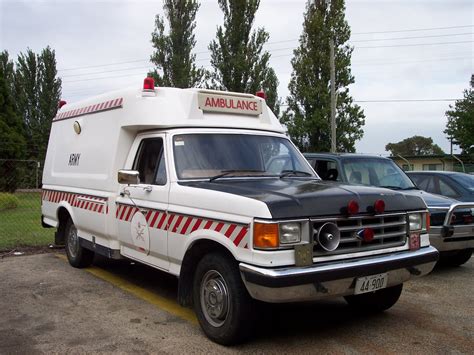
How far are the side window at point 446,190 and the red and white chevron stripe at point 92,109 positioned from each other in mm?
6227

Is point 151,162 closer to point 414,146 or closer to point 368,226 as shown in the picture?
point 368,226

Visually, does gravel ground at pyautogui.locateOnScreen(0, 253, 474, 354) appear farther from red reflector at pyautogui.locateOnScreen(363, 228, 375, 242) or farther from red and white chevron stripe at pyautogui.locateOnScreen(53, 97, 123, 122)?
red and white chevron stripe at pyautogui.locateOnScreen(53, 97, 123, 122)

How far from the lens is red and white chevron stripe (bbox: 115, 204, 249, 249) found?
4.11 metres

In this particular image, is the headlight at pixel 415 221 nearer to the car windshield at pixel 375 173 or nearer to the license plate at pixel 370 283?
the license plate at pixel 370 283

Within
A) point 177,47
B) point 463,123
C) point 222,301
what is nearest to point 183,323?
point 222,301

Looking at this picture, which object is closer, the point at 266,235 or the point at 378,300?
the point at 266,235

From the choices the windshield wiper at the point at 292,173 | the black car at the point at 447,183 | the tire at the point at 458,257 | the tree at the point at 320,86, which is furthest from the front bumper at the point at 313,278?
the tree at the point at 320,86

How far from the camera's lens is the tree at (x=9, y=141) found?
70.5 feet

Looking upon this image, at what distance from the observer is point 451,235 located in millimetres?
7355

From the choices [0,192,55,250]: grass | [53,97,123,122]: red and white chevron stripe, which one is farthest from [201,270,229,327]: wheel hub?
[0,192,55,250]: grass

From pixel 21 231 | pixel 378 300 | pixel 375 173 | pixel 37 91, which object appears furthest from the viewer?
pixel 37 91

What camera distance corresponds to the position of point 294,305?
582 centimetres

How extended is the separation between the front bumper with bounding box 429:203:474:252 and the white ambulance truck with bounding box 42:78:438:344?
2376mm

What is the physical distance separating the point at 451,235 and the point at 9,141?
20976mm
